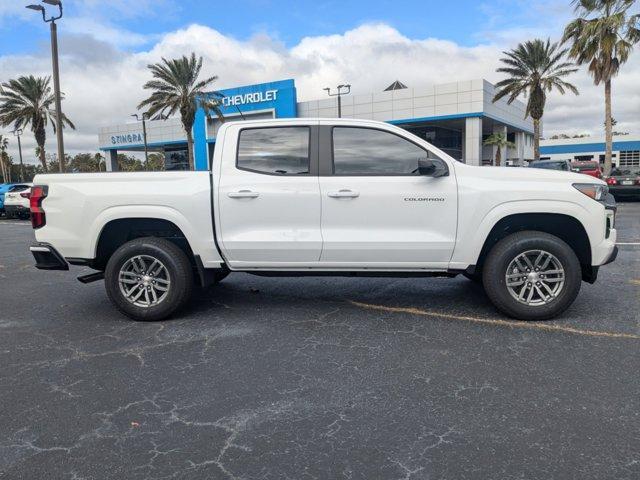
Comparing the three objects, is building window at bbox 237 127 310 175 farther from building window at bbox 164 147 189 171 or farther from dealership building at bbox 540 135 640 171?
dealership building at bbox 540 135 640 171

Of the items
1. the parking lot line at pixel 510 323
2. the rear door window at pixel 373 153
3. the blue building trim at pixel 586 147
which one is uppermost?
the blue building trim at pixel 586 147

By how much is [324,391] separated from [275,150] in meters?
2.51

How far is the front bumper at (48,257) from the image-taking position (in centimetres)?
511

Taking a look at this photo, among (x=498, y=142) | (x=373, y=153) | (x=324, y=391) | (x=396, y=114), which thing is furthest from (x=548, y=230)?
(x=498, y=142)

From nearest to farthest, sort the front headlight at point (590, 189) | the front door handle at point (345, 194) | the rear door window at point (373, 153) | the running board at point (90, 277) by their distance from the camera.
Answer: the front headlight at point (590, 189) < the front door handle at point (345, 194) < the rear door window at point (373, 153) < the running board at point (90, 277)

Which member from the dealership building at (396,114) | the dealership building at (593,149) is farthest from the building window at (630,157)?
the dealership building at (396,114)

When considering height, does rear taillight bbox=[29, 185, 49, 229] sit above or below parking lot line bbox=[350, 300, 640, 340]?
above

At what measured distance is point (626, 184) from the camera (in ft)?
63.8

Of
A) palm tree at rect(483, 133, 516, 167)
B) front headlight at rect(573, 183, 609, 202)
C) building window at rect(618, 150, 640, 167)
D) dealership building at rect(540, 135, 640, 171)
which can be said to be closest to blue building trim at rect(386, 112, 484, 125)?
palm tree at rect(483, 133, 516, 167)

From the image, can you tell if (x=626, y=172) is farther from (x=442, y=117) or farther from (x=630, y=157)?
(x=630, y=157)

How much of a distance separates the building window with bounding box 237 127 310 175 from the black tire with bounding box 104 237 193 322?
1101 mm

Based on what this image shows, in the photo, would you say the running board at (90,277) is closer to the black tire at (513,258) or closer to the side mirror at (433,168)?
the side mirror at (433,168)

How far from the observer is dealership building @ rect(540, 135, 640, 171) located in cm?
6900

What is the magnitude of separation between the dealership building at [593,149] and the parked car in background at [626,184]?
2034 inches
